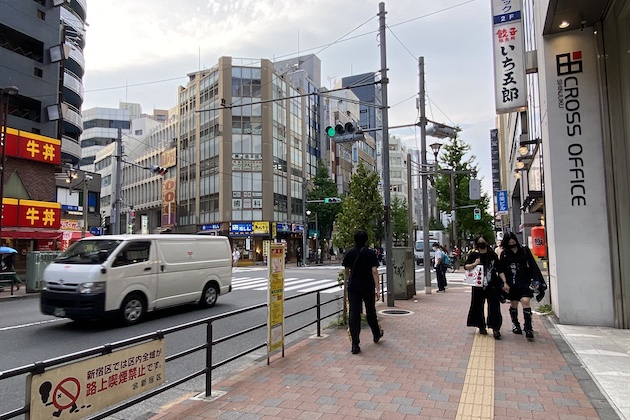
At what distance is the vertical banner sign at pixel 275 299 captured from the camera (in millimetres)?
5566

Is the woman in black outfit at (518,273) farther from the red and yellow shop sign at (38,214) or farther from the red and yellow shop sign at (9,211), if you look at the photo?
the red and yellow shop sign at (38,214)

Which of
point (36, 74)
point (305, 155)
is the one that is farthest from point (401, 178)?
point (36, 74)

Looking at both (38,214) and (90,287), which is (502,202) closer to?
(90,287)

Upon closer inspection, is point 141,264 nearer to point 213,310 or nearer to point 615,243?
point 213,310

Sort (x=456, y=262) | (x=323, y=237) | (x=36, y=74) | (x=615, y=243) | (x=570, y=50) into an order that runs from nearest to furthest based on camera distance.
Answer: (x=615, y=243)
(x=570, y=50)
(x=36, y=74)
(x=456, y=262)
(x=323, y=237)

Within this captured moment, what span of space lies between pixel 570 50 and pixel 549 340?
541cm

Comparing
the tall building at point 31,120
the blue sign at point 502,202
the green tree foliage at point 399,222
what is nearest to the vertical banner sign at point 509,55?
the blue sign at point 502,202

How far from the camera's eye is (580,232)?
25.2ft

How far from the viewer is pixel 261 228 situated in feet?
144

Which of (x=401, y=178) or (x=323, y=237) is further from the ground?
(x=401, y=178)

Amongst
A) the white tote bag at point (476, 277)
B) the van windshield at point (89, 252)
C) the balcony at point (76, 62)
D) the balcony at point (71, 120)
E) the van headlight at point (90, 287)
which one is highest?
the balcony at point (76, 62)

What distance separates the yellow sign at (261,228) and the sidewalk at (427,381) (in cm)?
3676

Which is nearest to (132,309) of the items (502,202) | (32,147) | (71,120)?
(32,147)

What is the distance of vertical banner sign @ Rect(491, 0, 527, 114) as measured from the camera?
1020 cm
